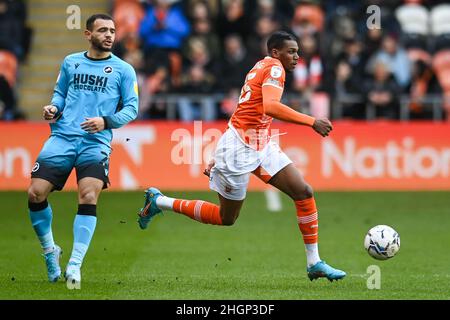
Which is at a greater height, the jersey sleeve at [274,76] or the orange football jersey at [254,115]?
the jersey sleeve at [274,76]

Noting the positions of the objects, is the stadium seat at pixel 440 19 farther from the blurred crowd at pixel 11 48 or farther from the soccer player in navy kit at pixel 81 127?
the soccer player in navy kit at pixel 81 127

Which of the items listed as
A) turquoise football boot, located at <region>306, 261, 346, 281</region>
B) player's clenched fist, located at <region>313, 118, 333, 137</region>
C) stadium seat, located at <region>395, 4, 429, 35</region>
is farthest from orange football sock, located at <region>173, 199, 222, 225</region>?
stadium seat, located at <region>395, 4, 429, 35</region>

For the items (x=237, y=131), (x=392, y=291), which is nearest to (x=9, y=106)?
(x=237, y=131)

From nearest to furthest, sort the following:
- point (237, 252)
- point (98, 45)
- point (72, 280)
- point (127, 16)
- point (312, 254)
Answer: point (72, 280) < point (98, 45) < point (312, 254) < point (237, 252) < point (127, 16)

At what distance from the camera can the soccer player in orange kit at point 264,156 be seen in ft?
35.5

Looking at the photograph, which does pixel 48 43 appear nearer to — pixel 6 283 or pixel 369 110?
pixel 369 110

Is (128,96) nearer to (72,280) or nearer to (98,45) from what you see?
(98,45)

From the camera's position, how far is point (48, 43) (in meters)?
26.0

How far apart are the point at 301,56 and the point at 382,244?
1151 centimetres

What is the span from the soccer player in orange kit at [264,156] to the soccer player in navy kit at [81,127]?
1.07m

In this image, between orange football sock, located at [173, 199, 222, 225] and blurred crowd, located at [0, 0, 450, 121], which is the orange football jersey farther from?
blurred crowd, located at [0, 0, 450, 121]

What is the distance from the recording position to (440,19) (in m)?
25.2

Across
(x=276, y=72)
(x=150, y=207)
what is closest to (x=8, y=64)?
(x=150, y=207)

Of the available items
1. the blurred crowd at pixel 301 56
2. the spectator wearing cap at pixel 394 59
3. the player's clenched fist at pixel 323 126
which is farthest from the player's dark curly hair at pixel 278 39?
the spectator wearing cap at pixel 394 59
